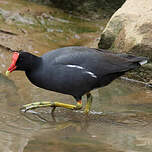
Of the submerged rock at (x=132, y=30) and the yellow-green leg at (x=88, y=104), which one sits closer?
the yellow-green leg at (x=88, y=104)

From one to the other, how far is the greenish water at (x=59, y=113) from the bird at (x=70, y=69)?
0.31 metres

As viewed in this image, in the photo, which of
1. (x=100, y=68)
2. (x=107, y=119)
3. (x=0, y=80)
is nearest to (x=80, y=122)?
(x=107, y=119)

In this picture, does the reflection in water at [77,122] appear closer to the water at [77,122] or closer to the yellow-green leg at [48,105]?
the water at [77,122]

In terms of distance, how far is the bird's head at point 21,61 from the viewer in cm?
559

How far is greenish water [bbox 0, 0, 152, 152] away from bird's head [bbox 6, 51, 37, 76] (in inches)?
23.3

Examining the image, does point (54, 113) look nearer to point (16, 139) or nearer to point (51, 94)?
point (51, 94)

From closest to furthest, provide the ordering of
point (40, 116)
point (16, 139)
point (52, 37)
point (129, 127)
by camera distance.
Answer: point (16, 139) → point (129, 127) → point (40, 116) → point (52, 37)

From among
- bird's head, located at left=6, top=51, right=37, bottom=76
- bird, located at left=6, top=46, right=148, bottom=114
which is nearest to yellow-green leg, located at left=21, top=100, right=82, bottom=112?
bird, located at left=6, top=46, right=148, bottom=114

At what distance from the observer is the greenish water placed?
15.3 ft

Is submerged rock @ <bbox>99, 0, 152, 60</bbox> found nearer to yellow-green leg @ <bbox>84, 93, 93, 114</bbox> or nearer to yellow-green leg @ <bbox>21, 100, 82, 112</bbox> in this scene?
yellow-green leg @ <bbox>84, 93, 93, 114</bbox>

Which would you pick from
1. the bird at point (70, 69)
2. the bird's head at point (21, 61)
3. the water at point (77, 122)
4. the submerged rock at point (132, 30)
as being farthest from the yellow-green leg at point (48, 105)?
the submerged rock at point (132, 30)

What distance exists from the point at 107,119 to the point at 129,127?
43cm

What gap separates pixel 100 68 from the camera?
582cm

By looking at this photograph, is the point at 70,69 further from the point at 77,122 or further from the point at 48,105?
the point at 77,122
